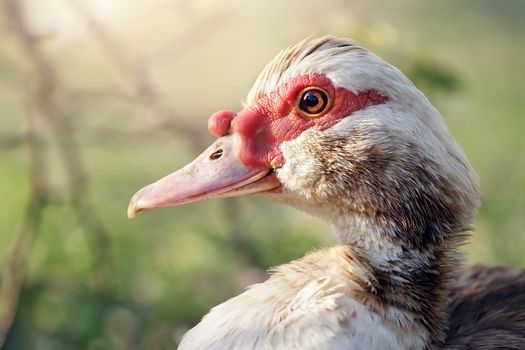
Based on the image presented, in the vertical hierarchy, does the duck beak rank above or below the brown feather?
above

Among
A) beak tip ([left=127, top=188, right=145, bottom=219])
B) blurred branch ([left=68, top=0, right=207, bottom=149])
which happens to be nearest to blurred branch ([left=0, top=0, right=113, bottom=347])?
blurred branch ([left=68, top=0, right=207, bottom=149])

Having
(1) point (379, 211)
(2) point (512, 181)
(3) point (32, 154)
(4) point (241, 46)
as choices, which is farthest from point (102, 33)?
(1) point (379, 211)

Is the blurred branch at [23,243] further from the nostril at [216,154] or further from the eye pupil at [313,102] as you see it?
the eye pupil at [313,102]

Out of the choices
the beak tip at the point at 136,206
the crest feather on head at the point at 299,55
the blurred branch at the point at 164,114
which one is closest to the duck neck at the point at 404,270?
the crest feather on head at the point at 299,55

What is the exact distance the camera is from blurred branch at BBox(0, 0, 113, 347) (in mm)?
3285

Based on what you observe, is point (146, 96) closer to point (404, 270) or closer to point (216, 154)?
point (216, 154)

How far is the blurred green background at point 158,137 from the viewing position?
130 inches

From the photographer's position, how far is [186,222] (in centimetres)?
379

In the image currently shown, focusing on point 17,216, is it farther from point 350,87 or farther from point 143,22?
point 350,87

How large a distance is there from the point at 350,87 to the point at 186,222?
2182mm

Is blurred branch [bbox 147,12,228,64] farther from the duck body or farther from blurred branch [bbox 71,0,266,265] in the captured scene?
the duck body

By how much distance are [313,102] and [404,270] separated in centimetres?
38

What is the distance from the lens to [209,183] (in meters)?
1.75

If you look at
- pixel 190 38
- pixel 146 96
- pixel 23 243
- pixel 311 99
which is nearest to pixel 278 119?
pixel 311 99
